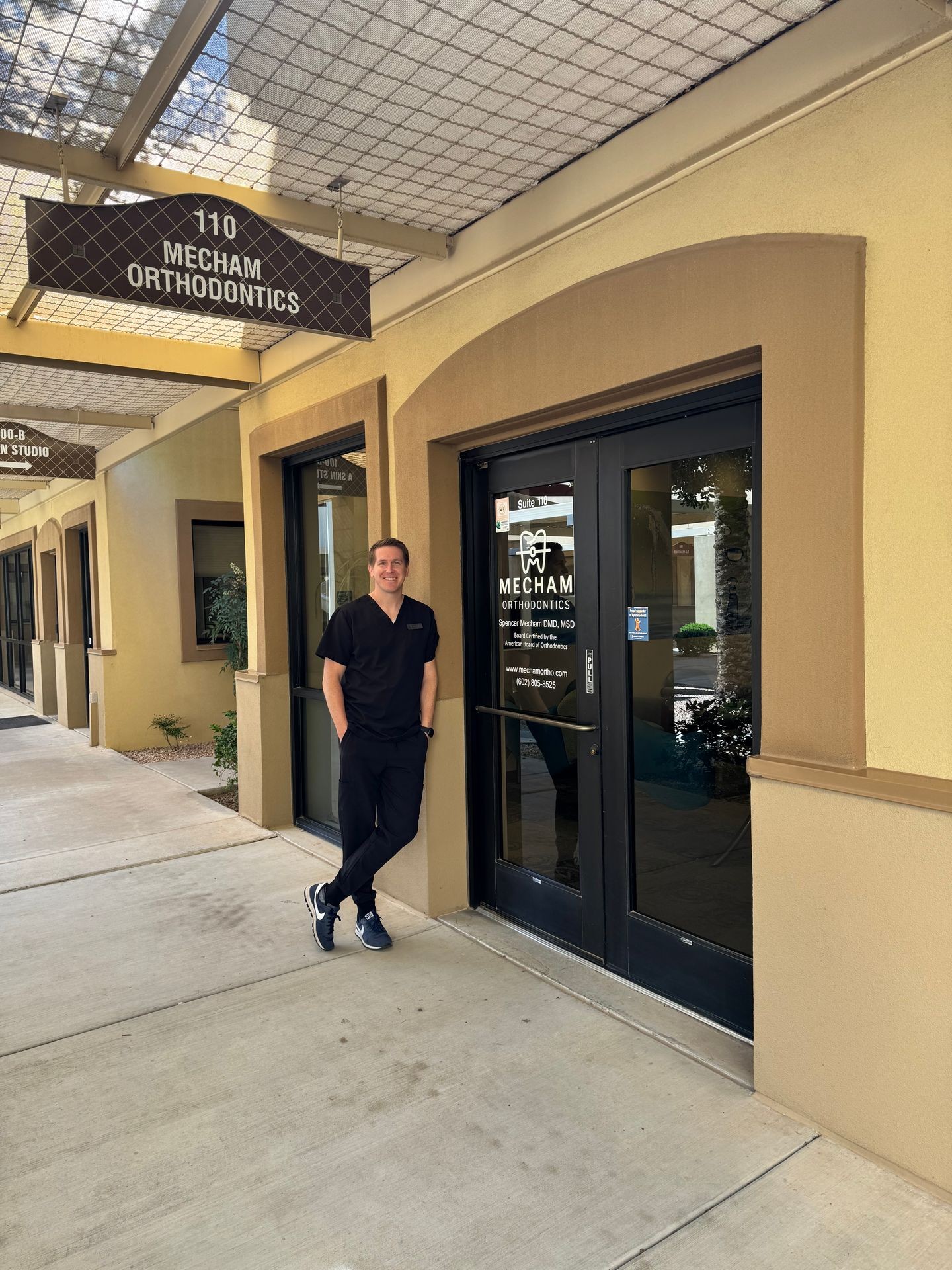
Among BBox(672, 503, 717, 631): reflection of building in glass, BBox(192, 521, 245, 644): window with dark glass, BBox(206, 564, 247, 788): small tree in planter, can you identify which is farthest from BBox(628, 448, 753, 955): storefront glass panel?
BBox(192, 521, 245, 644): window with dark glass

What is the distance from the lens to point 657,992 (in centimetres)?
355

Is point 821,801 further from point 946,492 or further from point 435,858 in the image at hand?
point 435,858

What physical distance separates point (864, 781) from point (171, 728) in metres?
8.85

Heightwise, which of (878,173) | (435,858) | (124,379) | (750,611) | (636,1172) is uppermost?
(124,379)

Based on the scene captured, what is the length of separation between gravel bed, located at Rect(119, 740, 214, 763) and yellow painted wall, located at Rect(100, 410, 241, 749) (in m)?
0.09

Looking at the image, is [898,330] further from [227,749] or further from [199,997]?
[227,749]

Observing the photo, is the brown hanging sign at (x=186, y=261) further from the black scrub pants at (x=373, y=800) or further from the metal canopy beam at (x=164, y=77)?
the black scrub pants at (x=373, y=800)

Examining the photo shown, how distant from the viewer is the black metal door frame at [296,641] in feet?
20.2

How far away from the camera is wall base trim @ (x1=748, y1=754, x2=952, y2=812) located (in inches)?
93.5

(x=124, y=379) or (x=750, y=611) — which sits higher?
(x=124, y=379)

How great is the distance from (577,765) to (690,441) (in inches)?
57.1

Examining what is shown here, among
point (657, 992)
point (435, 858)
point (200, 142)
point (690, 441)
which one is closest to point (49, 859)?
point (435, 858)

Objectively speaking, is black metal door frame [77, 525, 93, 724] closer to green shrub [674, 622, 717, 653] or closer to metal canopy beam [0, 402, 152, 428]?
metal canopy beam [0, 402, 152, 428]

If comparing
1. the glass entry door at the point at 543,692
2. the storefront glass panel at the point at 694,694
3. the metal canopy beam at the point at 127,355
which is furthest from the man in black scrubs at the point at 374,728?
the metal canopy beam at the point at 127,355
